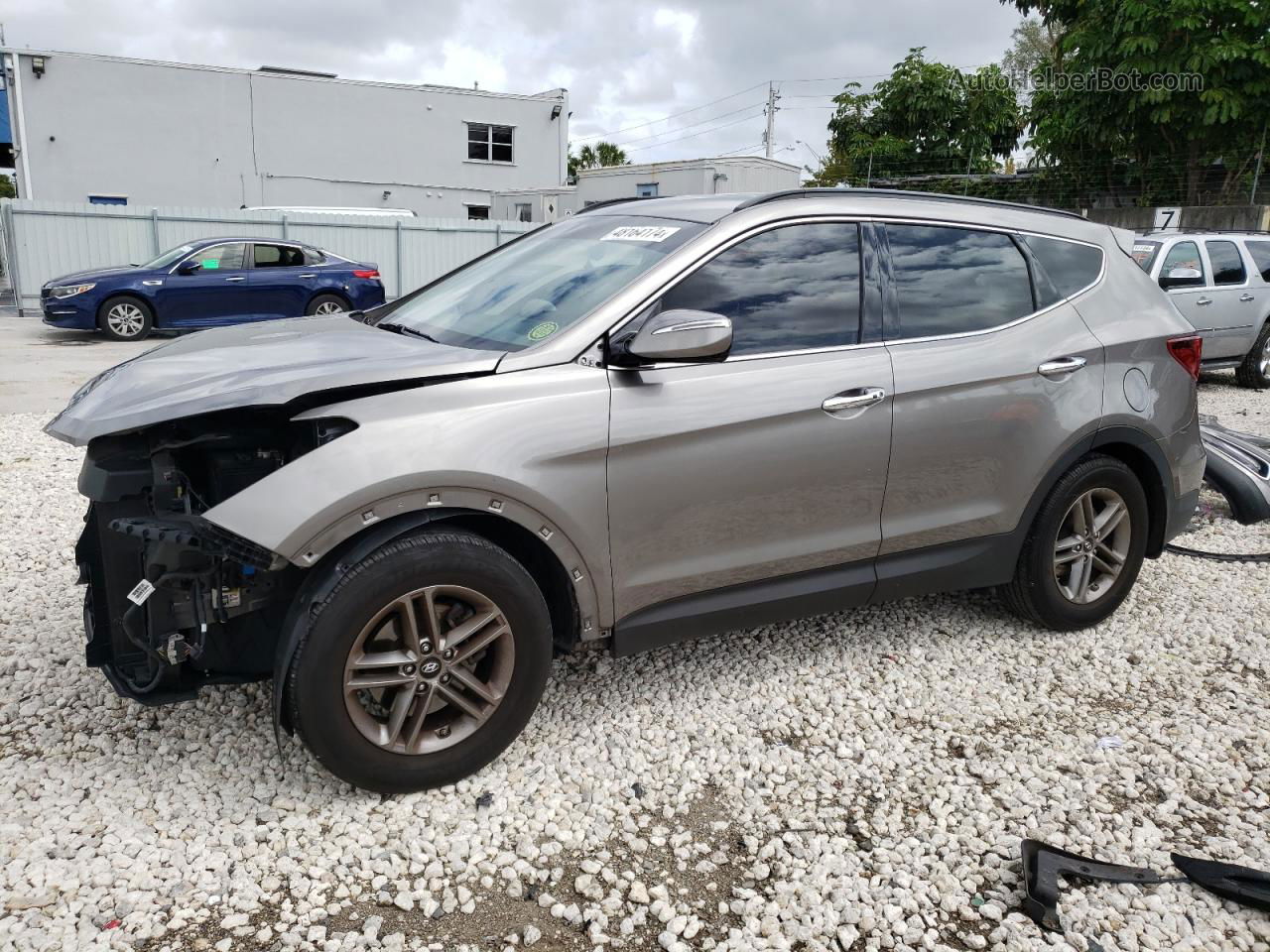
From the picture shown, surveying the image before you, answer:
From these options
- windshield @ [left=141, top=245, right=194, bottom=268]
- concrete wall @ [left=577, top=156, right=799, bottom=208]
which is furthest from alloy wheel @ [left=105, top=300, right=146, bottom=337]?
concrete wall @ [left=577, top=156, right=799, bottom=208]

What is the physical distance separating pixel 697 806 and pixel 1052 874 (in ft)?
3.44

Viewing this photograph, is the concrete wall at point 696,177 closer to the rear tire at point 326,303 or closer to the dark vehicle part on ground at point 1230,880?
the rear tire at point 326,303

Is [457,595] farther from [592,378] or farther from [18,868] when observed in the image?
[18,868]

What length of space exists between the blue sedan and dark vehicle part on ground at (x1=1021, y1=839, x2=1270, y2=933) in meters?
14.4

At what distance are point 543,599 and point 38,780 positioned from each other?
1694mm

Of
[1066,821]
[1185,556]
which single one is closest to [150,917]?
[1066,821]

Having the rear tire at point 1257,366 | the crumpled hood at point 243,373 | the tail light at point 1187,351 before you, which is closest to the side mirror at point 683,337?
the crumpled hood at point 243,373

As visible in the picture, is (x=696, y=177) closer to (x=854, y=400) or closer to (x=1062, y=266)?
(x=1062, y=266)

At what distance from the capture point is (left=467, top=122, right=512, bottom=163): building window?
33125 millimetres

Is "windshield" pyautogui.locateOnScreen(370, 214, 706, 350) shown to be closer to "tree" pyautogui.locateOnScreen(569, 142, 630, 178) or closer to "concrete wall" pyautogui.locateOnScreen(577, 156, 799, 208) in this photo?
"concrete wall" pyautogui.locateOnScreen(577, 156, 799, 208)

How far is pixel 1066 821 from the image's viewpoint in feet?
10.1

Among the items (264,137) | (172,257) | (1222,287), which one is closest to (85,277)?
(172,257)

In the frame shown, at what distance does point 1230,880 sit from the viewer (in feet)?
9.12

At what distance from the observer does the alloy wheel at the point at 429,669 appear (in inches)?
113
